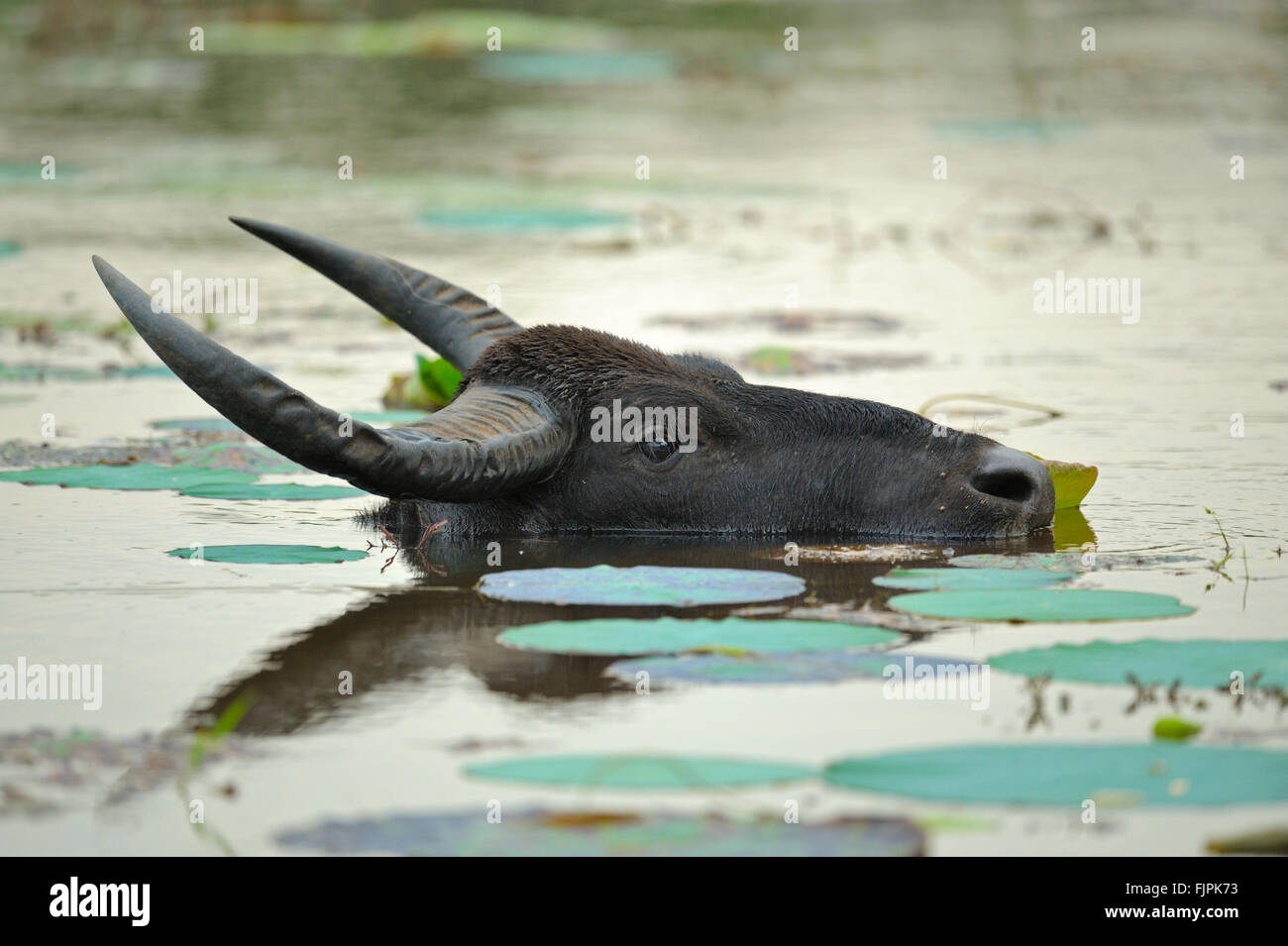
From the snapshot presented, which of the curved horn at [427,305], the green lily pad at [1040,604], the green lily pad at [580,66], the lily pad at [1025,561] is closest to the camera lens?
the green lily pad at [1040,604]

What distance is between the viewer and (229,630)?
18.3ft

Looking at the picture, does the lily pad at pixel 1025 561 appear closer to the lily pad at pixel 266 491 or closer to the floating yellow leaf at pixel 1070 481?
the floating yellow leaf at pixel 1070 481

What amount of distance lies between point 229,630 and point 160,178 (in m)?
15.5

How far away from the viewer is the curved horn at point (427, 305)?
305 inches

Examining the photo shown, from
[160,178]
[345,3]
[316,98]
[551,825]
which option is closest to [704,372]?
[551,825]

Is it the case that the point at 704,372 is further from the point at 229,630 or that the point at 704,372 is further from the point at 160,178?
the point at 160,178

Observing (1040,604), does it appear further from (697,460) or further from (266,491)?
(266,491)

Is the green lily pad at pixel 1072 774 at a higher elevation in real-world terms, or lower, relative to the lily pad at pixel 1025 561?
lower

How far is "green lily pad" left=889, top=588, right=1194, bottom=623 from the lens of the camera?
5477 millimetres

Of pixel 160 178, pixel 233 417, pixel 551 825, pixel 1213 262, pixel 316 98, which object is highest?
pixel 316 98

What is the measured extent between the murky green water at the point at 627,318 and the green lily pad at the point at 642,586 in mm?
87

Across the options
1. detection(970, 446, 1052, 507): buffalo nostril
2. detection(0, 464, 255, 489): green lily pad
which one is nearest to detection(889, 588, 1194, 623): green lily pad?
detection(970, 446, 1052, 507): buffalo nostril

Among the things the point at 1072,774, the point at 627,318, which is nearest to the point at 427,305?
the point at 1072,774

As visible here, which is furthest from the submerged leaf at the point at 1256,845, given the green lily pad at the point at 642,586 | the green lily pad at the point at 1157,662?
the green lily pad at the point at 642,586
